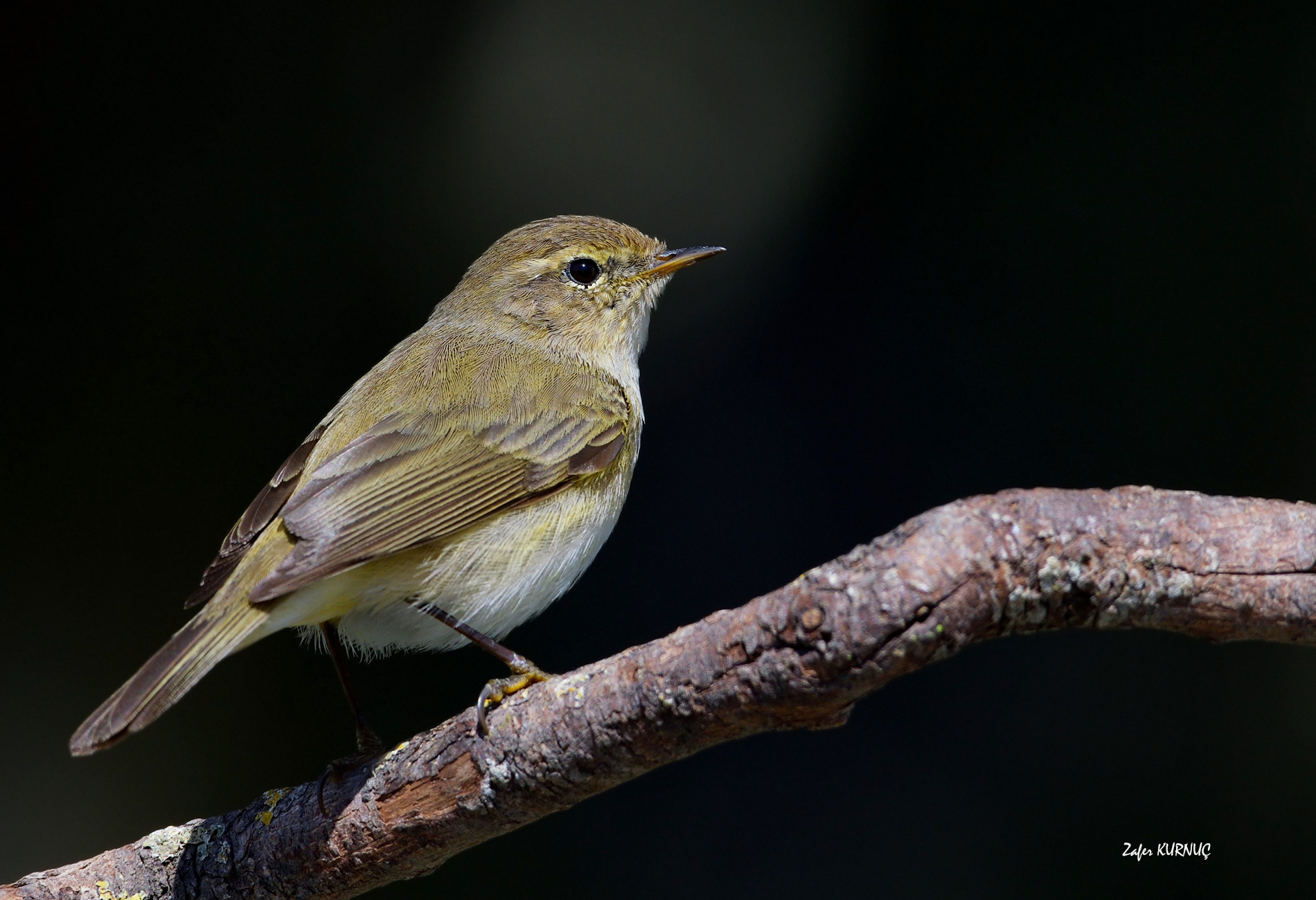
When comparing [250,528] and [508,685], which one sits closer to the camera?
[508,685]

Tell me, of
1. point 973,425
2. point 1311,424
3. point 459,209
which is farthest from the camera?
point 459,209

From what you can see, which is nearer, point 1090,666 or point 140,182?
point 1090,666

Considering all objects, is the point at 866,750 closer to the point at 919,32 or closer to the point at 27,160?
the point at 919,32

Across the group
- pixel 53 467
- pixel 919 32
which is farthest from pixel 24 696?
pixel 919 32

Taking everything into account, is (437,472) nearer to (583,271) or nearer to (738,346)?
(583,271)

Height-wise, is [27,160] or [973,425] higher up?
[27,160]

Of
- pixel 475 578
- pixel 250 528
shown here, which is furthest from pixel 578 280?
pixel 250 528
